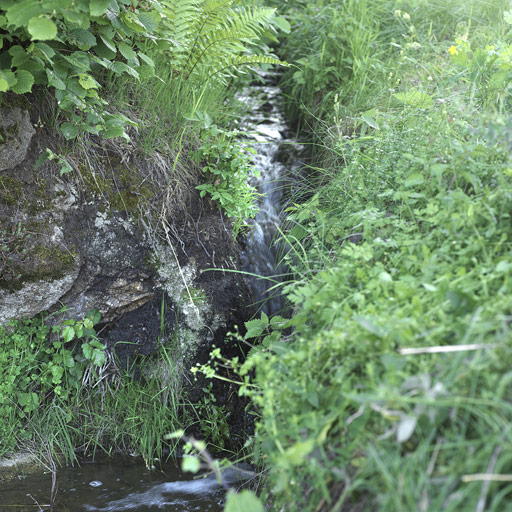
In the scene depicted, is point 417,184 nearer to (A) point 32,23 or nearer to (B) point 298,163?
(A) point 32,23

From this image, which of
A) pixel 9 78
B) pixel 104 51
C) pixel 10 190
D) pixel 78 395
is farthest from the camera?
pixel 78 395

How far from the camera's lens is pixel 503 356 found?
1389 millimetres

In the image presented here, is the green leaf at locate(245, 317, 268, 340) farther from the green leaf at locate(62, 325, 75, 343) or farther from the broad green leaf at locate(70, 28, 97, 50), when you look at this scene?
the broad green leaf at locate(70, 28, 97, 50)

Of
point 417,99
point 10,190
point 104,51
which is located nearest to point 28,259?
point 10,190

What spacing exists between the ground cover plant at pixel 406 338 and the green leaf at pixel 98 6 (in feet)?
5.08

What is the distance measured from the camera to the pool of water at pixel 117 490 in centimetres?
268

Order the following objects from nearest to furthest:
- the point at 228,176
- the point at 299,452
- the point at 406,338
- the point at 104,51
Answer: the point at 299,452
the point at 406,338
the point at 104,51
the point at 228,176

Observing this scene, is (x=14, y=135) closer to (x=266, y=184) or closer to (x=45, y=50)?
(x=45, y=50)

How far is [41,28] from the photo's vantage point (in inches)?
84.7

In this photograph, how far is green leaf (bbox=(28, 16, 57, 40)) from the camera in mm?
2139

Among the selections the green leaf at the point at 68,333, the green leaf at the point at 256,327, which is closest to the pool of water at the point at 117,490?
the green leaf at the point at 68,333

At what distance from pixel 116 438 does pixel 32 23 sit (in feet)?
7.65

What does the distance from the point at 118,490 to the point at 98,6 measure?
259 cm

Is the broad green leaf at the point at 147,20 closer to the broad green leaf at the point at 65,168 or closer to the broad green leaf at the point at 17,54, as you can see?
the broad green leaf at the point at 17,54
